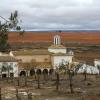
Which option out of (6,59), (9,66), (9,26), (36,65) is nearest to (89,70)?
(36,65)

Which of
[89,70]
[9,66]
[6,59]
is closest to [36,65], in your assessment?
[6,59]

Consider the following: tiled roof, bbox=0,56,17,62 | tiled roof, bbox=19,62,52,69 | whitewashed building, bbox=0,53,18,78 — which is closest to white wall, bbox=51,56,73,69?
tiled roof, bbox=19,62,52,69

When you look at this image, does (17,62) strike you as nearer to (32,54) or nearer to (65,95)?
(32,54)

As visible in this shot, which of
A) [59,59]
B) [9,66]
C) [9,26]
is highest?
[9,26]

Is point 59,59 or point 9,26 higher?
point 9,26

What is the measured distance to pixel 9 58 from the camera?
73.1 meters

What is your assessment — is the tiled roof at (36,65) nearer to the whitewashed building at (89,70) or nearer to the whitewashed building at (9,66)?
the whitewashed building at (9,66)

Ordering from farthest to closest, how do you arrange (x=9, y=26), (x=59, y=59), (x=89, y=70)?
(x=59, y=59) → (x=89, y=70) → (x=9, y=26)

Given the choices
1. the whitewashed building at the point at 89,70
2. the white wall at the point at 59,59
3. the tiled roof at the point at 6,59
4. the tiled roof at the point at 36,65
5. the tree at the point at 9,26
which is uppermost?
the tree at the point at 9,26

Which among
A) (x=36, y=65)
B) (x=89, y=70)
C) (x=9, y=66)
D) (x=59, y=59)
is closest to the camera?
(x=9, y=66)

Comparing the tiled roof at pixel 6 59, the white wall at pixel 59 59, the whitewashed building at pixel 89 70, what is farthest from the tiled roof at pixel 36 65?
the whitewashed building at pixel 89 70

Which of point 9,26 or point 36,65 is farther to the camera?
point 36,65

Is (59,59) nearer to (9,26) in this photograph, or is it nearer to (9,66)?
(9,66)

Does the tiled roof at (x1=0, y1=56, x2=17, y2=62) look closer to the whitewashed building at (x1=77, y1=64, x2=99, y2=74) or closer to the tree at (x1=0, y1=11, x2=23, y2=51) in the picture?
the whitewashed building at (x1=77, y1=64, x2=99, y2=74)
